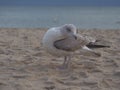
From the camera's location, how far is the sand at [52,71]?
4.65 meters

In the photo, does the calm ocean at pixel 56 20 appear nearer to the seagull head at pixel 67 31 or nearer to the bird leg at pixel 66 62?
the bird leg at pixel 66 62

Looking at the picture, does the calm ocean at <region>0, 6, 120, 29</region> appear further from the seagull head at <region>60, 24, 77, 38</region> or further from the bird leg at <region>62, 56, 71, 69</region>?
the seagull head at <region>60, 24, 77, 38</region>

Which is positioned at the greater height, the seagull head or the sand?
the seagull head

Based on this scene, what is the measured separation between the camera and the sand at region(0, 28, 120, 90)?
4.65 meters

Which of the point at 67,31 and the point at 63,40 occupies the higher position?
the point at 67,31

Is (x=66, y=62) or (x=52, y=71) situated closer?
(x=52, y=71)

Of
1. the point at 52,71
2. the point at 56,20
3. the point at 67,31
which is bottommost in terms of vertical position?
the point at 52,71

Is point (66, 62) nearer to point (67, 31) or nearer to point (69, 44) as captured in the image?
point (69, 44)

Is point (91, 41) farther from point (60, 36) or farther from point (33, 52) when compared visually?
point (33, 52)

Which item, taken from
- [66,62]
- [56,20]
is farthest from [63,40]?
[56,20]

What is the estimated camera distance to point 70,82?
479 centimetres

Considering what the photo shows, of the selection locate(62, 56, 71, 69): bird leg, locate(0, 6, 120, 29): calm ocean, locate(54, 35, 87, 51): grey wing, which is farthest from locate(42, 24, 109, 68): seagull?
locate(0, 6, 120, 29): calm ocean

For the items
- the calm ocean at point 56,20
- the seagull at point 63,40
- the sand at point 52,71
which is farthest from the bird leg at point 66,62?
the calm ocean at point 56,20

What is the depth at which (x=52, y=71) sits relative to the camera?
539 cm
